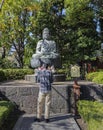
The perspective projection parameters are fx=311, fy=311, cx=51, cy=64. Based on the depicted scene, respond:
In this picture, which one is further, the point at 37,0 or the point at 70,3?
the point at 37,0

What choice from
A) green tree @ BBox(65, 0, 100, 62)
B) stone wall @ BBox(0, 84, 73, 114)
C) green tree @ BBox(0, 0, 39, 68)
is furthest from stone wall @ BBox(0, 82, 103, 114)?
green tree @ BBox(0, 0, 39, 68)

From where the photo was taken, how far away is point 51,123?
8695 mm

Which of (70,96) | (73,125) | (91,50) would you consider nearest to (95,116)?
(73,125)

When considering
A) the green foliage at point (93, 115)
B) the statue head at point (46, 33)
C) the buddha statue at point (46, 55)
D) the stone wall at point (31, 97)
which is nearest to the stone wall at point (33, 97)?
the stone wall at point (31, 97)

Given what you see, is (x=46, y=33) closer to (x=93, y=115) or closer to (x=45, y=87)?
(x=45, y=87)

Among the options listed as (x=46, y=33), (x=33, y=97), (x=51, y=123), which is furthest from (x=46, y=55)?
(x=51, y=123)

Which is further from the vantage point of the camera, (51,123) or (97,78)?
(97,78)

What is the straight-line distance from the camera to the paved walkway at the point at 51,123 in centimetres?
814

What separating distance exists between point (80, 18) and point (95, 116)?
15.7m

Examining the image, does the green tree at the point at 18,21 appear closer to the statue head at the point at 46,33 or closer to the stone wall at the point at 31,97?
the statue head at the point at 46,33

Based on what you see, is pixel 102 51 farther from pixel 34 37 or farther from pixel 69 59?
pixel 34 37

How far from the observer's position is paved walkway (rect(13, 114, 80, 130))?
8.14 m

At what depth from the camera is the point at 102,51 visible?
74.7 feet

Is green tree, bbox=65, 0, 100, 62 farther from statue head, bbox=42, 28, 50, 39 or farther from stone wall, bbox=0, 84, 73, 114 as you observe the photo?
stone wall, bbox=0, 84, 73, 114
